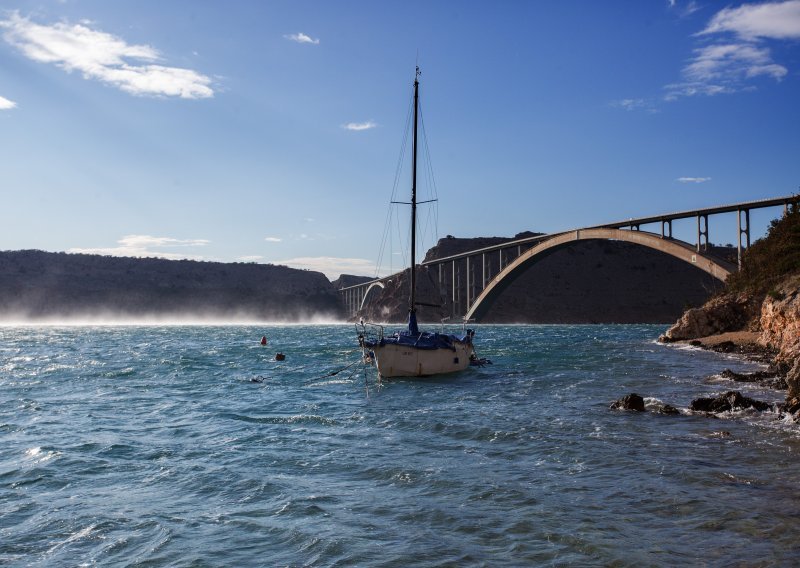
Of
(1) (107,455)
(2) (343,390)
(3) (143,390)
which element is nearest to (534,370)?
(2) (343,390)

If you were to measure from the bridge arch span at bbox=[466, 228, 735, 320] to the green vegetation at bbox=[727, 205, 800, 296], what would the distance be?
2813mm

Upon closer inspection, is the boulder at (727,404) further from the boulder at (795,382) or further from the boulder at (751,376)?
the boulder at (751,376)

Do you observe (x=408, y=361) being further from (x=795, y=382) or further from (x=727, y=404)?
(x=795, y=382)

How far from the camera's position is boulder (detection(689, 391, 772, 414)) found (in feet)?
52.2

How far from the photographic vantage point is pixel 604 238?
66312 mm

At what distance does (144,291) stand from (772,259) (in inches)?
6145

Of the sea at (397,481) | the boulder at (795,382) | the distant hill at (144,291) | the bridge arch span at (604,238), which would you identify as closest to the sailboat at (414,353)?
the sea at (397,481)

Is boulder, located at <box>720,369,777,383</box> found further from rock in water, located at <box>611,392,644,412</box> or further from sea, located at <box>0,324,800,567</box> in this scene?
rock in water, located at <box>611,392,644,412</box>

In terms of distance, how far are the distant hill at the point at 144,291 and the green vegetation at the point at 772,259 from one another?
5345 inches

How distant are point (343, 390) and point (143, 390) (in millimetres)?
6887

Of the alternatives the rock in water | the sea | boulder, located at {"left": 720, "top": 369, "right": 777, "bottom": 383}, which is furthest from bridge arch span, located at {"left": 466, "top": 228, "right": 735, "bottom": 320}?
the rock in water

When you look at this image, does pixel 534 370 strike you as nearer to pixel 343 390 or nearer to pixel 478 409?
pixel 343 390

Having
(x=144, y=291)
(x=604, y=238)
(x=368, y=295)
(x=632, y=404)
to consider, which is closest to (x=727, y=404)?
(x=632, y=404)

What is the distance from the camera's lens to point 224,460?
11812 mm
